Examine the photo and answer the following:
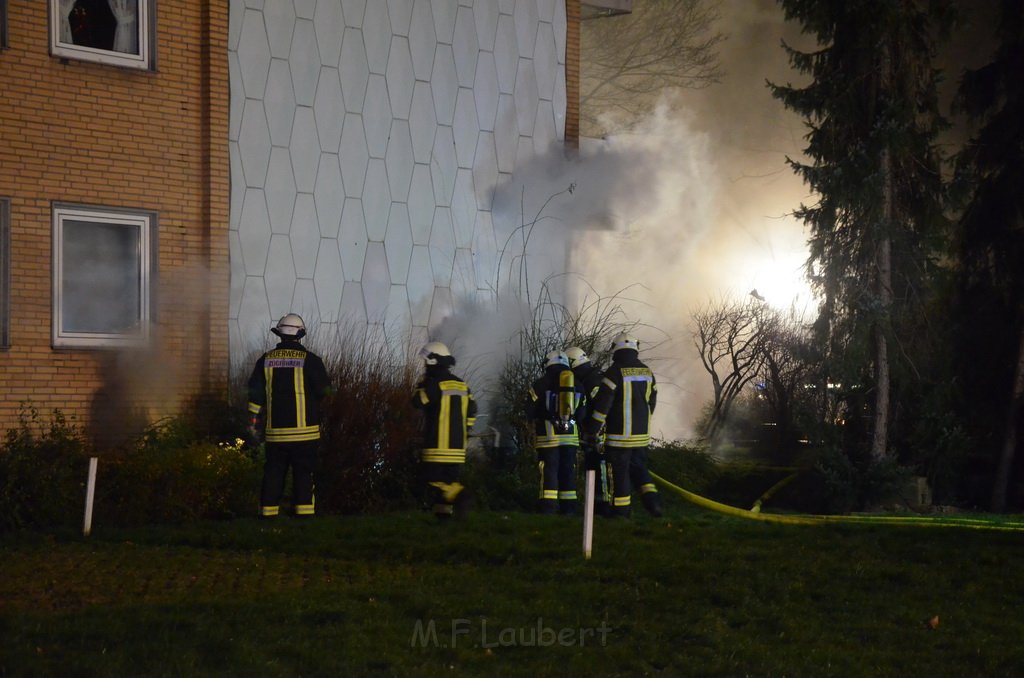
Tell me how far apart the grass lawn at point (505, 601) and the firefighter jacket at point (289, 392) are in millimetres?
937

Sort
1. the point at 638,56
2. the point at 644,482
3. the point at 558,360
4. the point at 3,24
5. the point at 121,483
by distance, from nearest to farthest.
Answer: the point at 121,483, the point at 644,482, the point at 558,360, the point at 3,24, the point at 638,56

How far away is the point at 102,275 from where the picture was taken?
14492 millimetres

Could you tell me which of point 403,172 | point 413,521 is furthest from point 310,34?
point 413,521

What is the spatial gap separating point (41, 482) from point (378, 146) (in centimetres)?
721

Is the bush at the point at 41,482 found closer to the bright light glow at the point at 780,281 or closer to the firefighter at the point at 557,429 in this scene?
the firefighter at the point at 557,429

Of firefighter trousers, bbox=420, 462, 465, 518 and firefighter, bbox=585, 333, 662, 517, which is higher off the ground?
firefighter, bbox=585, 333, 662, 517

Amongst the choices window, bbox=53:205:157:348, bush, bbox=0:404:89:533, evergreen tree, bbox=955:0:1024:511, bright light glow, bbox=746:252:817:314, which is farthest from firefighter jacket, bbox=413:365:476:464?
bright light glow, bbox=746:252:817:314

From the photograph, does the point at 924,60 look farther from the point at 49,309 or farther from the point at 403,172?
the point at 49,309

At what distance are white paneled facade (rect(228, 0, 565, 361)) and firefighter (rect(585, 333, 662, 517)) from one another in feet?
15.3

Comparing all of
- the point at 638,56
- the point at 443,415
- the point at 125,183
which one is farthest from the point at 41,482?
the point at 638,56

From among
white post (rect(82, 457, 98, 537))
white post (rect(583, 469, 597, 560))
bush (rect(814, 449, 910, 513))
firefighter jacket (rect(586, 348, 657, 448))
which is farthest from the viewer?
bush (rect(814, 449, 910, 513))

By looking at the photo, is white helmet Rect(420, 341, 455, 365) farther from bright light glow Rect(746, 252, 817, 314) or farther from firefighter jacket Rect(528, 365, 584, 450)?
bright light glow Rect(746, 252, 817, 314)

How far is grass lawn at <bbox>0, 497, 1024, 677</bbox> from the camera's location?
20.8 feet

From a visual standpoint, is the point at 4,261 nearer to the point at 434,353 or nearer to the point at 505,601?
the point at 434,353
